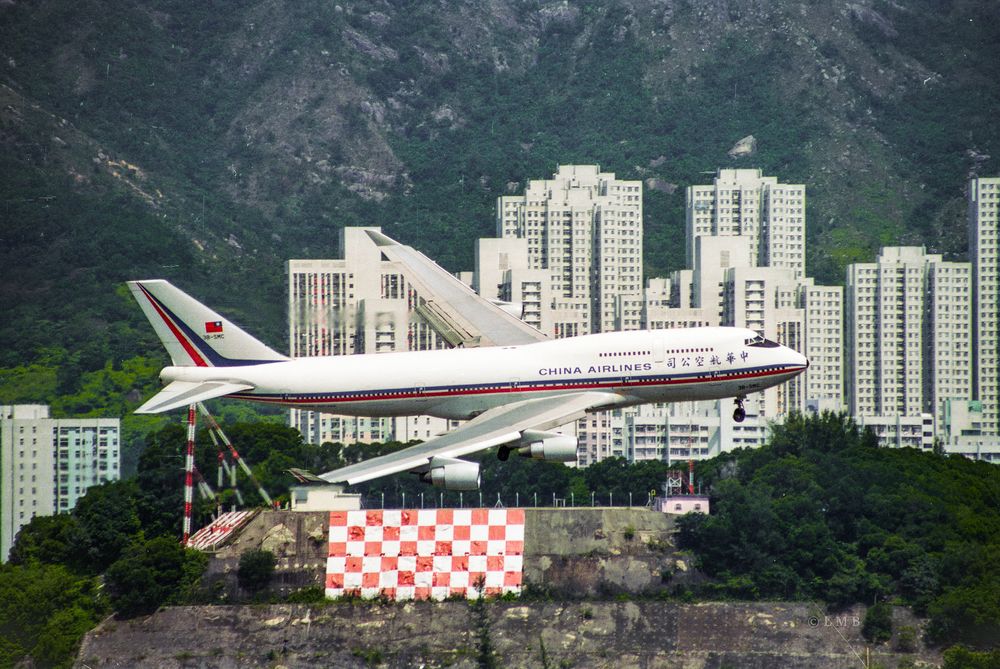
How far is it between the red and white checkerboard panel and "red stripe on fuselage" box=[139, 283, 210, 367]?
215 feet

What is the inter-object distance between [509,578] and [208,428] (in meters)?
47.7

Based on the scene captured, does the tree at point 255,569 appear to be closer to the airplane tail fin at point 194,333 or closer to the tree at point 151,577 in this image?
the tree at point 151,577

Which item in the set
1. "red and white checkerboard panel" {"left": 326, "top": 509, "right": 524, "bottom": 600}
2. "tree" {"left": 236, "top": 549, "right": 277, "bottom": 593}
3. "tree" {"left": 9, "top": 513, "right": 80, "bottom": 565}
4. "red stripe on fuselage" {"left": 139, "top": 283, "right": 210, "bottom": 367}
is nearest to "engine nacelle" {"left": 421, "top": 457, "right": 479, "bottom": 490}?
"red stripe on fuselage" {"left": 139, "top": 283, "right": 210, "bottom": 367}

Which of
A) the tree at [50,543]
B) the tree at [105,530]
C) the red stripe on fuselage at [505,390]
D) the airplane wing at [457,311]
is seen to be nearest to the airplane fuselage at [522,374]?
the red stripe on fuselage at [505,390]

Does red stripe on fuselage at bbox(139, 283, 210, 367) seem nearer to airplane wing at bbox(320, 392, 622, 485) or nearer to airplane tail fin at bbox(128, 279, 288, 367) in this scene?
airplane tail fin at bbox(128, 279, 288, 367)

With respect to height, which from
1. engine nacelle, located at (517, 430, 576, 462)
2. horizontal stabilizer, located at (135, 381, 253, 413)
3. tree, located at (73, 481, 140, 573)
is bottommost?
tree, located at (73, 481, 140, 573)

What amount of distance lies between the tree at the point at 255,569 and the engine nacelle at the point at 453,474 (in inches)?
3231

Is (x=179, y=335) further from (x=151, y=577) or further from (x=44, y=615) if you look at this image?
(x=44, y=615)

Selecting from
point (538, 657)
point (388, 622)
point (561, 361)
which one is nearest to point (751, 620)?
point (538, 657)

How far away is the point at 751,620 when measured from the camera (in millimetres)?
163000

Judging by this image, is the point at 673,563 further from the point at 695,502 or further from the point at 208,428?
the point at 208,428

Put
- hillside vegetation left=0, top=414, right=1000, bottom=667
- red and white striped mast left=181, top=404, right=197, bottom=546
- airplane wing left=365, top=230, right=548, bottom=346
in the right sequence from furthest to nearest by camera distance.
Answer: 1. hillside vegetation left=0, top=414, right=1000, bottom=667
2. red and white striped mast left=181, top=404, right=197, bottom=546
3. airplane wing left=365, top=230, right=548, bottom=346

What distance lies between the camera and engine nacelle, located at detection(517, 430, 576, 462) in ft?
278

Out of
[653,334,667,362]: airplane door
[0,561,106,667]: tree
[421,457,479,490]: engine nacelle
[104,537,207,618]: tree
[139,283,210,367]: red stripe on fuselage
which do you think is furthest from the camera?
[104,537,207,618]: tree
